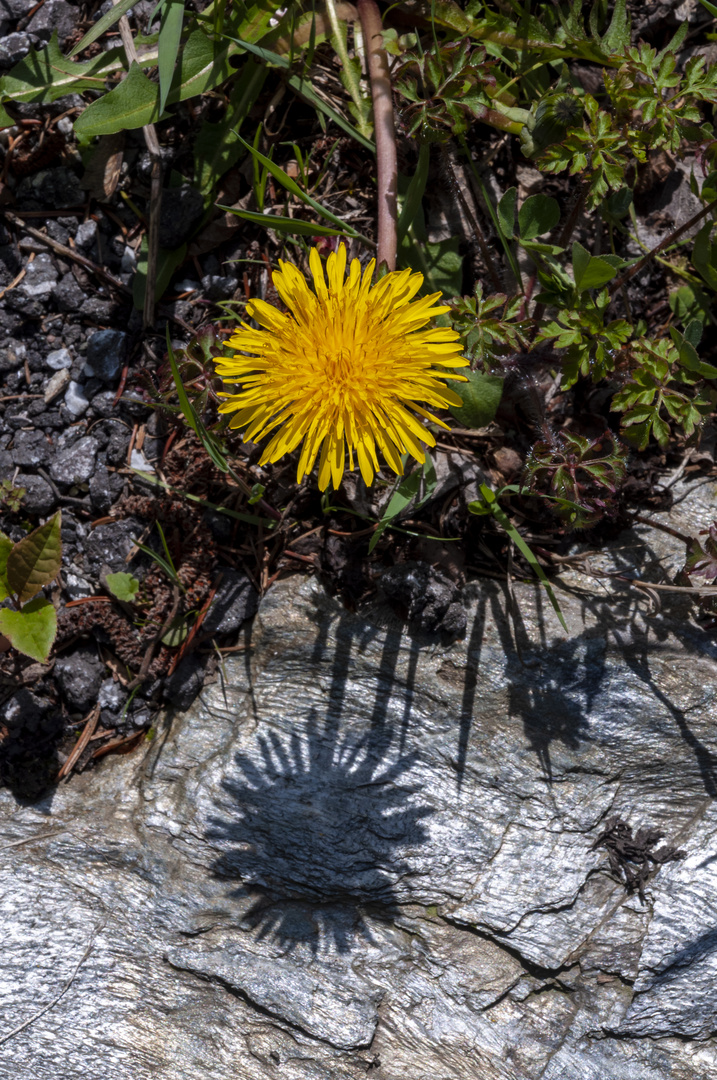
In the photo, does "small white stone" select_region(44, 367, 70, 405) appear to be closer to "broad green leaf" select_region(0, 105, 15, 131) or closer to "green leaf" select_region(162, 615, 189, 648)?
"broad green leaf" select_region(0, 105, 15, 131)

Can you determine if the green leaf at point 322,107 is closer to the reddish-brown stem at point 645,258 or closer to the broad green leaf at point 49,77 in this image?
the broad green leaf at point 49,77

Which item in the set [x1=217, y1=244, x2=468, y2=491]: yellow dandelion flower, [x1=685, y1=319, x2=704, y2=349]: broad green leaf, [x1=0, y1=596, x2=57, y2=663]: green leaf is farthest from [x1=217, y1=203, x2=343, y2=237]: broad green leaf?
[x1=0, y1=596, x2=57, y2=663]: green leaf

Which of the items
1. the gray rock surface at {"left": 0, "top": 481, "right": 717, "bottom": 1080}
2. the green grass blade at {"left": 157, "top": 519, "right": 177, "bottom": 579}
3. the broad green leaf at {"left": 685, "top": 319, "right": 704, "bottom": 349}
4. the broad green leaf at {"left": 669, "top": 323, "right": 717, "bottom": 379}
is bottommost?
the gray rock surface at {"left": 0, "top": 481, "right": 717, "bottom": 1080}

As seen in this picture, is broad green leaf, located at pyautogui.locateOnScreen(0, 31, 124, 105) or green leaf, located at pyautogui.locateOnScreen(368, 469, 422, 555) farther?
broad green leaf, located at pyautogui.locateOnScreen(0, 31, 124, 105)

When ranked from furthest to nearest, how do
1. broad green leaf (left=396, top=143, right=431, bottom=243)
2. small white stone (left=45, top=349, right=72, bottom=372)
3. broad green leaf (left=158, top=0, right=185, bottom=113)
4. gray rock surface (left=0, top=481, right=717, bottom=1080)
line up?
small white stone (left=45, top=349, right=72, bottom=372), broad green leaf (left=396, top=143, right=431, bottom=243), broad green leaf (left=158, top=0, right=185, bottom=113), gray rock surface (left=0, top=481, right=717, bottom=1080)

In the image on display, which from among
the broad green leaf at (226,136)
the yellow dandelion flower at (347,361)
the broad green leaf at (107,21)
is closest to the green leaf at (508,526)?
the yellow dandelion flower at (347,361)

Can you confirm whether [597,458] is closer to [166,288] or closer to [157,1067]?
[166,288]
